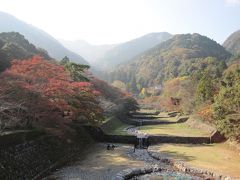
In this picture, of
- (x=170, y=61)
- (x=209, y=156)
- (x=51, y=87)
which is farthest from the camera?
(x=170, y=61)

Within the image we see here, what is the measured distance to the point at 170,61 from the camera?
477 ft

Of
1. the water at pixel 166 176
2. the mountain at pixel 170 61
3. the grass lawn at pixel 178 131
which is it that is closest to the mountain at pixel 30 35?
the mountain at pixel 170 61

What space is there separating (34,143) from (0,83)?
4.29m

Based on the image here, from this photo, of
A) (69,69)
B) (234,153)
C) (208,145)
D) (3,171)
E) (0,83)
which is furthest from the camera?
(69,69)

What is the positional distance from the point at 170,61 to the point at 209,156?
120 metres

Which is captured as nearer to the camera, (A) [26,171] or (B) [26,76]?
(A) [26,171]

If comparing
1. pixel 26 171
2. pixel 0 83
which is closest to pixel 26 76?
pixel 0 83

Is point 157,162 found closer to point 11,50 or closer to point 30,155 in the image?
point 30,155

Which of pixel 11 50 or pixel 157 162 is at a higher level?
pixel 11 50

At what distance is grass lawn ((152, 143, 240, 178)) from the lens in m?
23.2

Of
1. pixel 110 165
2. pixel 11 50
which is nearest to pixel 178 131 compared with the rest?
pixel 110 165

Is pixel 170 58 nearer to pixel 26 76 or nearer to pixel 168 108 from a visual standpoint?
pixel 168 108

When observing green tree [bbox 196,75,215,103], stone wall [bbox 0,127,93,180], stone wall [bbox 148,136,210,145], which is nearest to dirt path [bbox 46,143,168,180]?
stone wall [bbox 0,127,93,180]

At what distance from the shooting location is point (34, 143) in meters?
21.0
